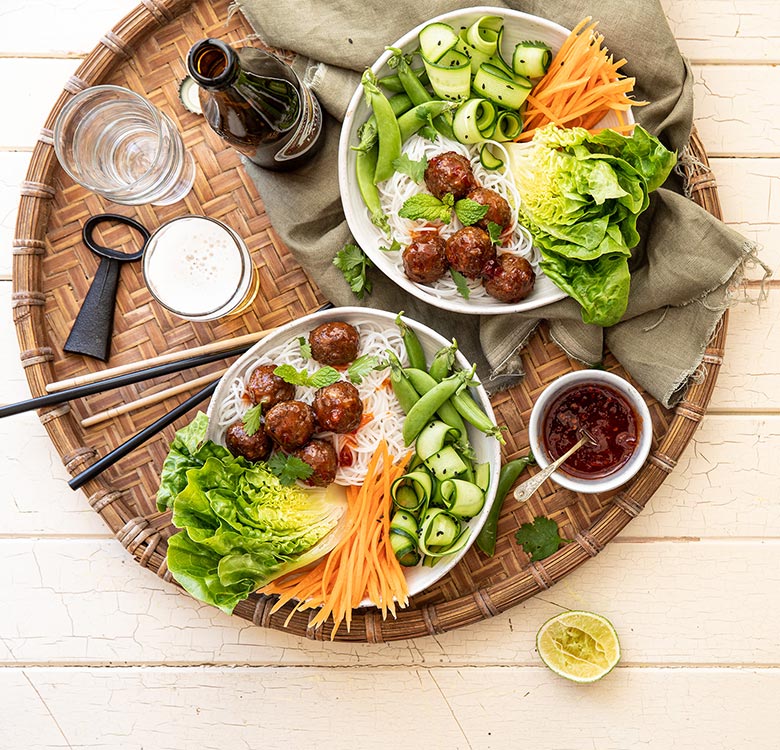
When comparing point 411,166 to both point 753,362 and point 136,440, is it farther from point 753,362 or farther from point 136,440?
point 753,362

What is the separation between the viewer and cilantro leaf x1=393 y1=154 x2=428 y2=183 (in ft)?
7.19

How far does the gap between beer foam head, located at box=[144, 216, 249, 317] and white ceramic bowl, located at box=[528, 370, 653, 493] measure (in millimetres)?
979

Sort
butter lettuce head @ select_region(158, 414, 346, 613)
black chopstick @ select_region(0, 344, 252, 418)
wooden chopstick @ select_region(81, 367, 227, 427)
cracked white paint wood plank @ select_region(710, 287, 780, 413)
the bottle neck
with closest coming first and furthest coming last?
A: the bottle neck < butter lettuce head @ select_region(158, 414, 346, 613) < black chopstick @ select_region(0, 344, 252, 418) < wooden chopstick @ select_region(81, 367, 227, 427) < cracked white paint wood plank @ select_region(710, 287, 780, 413)

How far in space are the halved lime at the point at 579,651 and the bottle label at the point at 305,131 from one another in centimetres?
168

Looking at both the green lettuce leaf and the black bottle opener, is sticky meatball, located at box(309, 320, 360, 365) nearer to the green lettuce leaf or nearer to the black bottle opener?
the green lettuce leaf

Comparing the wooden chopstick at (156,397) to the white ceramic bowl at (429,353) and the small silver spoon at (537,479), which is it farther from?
the small silver spoon at (537,479)

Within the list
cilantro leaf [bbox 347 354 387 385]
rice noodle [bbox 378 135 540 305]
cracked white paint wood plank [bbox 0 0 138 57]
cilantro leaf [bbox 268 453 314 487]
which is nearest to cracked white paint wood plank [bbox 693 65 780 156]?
rice noodle [bbox 378 135 540 305]

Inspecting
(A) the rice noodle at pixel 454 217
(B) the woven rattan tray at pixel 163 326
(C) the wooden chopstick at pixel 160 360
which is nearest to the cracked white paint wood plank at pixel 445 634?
(B) the woven rattan tray at pixel 163 326

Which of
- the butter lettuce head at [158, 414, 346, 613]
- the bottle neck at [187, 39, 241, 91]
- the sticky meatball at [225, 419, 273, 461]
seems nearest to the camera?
the bottle neck at [187, 39, 241, 91]

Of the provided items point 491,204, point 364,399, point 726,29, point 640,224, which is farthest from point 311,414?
point 726,29

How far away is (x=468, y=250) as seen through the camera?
83.3 inches

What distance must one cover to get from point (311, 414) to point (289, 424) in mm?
90

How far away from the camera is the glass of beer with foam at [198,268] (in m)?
2.26

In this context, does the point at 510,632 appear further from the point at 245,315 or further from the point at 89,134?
the point at 89,134
